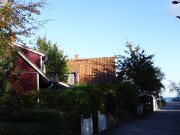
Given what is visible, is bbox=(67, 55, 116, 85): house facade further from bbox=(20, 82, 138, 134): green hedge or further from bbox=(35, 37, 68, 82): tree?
bbox=(20, 82, 138, 134): green hedge

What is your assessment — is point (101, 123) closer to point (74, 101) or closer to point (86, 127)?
point (74, 101)

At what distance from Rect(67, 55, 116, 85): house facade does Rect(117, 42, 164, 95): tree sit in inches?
60.1

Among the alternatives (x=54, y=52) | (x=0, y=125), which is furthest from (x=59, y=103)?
(x=54, y=52)

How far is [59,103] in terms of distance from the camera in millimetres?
17406

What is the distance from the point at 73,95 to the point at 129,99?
38.4 feet

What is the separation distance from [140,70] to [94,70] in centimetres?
625

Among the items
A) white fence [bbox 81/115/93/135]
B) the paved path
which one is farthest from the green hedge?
the paved path

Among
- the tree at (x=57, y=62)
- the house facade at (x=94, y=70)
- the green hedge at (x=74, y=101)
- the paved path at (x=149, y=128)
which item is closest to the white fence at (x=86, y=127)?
the green hedge at (x=74, y=101)

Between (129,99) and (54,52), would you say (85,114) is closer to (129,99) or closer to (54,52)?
(129,99)

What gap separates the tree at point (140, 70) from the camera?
1435 inches

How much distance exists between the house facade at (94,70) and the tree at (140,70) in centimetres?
153

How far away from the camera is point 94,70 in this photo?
123ft

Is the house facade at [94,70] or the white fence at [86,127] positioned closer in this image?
the white fence at [86,127]

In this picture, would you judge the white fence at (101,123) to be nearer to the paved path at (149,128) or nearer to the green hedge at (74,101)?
the green hedge at (74,101)
